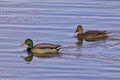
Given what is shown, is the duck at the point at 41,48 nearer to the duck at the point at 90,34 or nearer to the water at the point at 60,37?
the water at the point at 60,37

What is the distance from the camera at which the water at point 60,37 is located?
17.4 meters

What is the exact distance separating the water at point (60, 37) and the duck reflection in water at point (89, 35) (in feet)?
0.63

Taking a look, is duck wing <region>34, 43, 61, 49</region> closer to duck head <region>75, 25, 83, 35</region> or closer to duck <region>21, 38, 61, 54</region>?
duck <region>21, 38, 61, 54</region>

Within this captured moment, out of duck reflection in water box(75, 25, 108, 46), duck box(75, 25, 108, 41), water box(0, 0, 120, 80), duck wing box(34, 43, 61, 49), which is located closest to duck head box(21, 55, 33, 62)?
water box(0, 0, 120, 80)

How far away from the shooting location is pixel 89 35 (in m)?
22.0

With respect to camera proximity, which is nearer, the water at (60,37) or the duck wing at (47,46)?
the water at (60,37)

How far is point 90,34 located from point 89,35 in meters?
0.16

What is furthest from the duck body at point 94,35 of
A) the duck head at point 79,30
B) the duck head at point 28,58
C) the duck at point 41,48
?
the duck head at point 28,58

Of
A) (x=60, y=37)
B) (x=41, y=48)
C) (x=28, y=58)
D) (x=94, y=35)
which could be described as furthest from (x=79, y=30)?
(x=28, y=58)

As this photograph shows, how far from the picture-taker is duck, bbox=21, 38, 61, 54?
1998 centimetres

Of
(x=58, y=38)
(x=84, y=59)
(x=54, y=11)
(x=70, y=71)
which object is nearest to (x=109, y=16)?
(x=54, y=11)

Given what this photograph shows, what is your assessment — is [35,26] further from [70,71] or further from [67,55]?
[70,71]

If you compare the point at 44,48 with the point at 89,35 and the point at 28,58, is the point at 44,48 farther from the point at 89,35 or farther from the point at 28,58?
the point at 89,35

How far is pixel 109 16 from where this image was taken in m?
24.3
